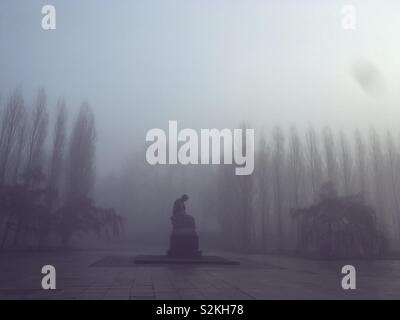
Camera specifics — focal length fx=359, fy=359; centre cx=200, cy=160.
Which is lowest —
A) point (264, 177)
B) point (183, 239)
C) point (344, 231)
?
point (344, 231)

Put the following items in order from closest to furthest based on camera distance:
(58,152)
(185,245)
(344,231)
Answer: (185,245), (344,231), (58,152)

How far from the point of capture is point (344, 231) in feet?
55.5

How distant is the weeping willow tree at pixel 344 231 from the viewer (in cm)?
1681

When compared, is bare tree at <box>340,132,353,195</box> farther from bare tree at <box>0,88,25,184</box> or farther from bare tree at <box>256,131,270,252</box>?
bare tree at <box>0,88,25,184</box>

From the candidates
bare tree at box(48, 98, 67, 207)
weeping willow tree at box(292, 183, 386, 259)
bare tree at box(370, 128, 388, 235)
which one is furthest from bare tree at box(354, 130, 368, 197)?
bare tree at box(48, 98, 67, 207)

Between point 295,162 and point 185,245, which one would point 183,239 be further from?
point 295,162

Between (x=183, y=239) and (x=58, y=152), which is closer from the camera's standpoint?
(x=183, y=239)

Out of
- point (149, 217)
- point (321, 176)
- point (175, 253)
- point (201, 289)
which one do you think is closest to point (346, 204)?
point (175, 253)

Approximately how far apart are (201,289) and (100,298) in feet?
6.03

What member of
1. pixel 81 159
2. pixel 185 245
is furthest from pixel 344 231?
pixel 81 159

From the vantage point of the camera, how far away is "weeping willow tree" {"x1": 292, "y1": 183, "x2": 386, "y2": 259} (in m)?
16.8

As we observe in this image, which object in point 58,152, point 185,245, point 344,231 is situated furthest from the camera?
point 58,152

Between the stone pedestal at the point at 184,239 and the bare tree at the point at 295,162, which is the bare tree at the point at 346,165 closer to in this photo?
the bare tree at the point at 295,162
